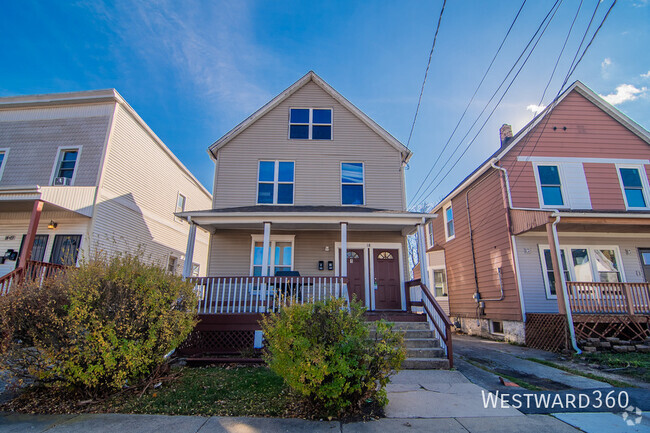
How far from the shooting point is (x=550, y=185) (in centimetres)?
1107

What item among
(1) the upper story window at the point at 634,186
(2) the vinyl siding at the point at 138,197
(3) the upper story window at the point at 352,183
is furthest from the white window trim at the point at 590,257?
(2) the vinyl siding at the point at 138,197

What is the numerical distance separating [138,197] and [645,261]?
1827cm

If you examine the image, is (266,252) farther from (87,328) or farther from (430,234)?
(430,234)

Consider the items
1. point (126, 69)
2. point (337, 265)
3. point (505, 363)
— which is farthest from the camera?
point (126, 69)

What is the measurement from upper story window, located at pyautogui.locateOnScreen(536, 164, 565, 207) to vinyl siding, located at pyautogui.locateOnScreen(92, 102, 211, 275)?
12.8 meters

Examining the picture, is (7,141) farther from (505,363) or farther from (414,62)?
(505,363)

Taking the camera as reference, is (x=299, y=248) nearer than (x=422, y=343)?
No

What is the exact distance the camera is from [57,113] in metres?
11.0

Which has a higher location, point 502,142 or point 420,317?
point 502,142

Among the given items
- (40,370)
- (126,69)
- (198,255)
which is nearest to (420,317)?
(40,370)

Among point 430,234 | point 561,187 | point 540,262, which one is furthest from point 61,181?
point 561,187

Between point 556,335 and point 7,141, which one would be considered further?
point 7,141

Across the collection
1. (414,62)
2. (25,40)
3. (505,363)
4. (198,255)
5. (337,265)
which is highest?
(25,40)

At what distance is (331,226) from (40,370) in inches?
273
